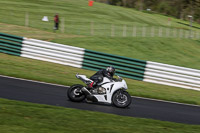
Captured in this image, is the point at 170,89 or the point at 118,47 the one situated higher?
the point at 118,47

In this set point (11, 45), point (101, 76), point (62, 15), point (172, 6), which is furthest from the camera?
point (172, 6)

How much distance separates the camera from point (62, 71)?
16406 mm

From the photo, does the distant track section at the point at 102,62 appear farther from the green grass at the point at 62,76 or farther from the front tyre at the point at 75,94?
the front tyre at the point at 75,94

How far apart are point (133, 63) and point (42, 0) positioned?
38.1 metres

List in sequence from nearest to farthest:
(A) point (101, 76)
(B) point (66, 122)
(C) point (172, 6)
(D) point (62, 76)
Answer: (B) point (66, 122)
(A) point (101, 76)
(D) point (62, 76)
(C) point (172, 6)

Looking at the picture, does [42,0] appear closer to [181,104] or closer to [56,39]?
[56,39]

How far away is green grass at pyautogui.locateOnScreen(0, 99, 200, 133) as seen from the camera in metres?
7.55

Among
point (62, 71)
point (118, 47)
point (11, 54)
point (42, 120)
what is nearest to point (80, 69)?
point (62, 71)

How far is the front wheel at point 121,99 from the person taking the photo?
11.1 metres

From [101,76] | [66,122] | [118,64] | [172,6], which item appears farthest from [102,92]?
[172,6]

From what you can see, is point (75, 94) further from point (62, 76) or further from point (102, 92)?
point (62, 76)

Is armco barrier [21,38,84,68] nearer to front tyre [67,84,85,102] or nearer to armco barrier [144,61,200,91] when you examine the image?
armco barrier [144,61,200,91]

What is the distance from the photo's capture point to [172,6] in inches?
4171

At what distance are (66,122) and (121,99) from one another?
3350 mm
